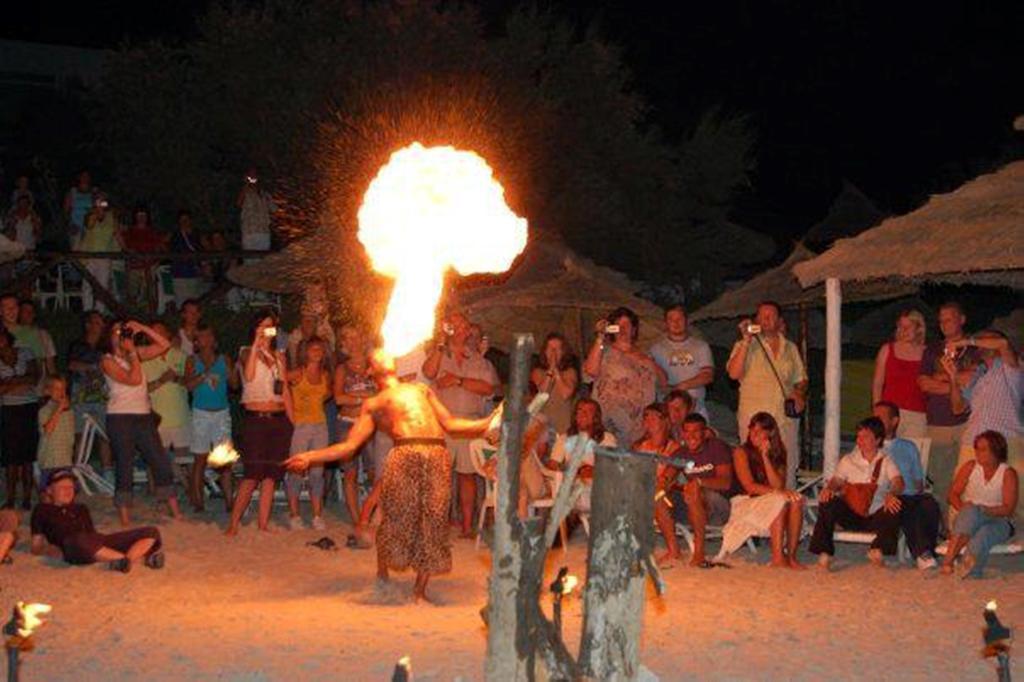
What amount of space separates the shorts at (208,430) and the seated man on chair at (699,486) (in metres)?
3.98

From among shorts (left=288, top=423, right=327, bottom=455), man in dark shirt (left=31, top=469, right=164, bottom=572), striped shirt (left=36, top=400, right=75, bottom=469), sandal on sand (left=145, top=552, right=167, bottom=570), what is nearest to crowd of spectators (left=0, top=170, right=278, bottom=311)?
striped shirt (left=36, top=400, right=75, bottom=469)

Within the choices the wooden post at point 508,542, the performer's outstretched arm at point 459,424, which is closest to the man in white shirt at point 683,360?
the performer's outstretched arm at point 459,424

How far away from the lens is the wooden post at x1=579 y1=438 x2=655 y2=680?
745cm

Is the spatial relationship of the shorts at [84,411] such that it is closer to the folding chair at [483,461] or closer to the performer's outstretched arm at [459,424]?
the folding chair at [483,461]

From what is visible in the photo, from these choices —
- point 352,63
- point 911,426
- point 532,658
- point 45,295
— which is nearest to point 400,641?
point 532,658

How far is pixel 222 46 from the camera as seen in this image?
75.3 feet

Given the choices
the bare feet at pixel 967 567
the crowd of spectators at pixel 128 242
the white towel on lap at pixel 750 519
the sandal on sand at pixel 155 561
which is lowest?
the sandal on sand at pixel 155 561

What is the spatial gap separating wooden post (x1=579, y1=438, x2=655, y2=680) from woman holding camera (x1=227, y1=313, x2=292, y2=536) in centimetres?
637

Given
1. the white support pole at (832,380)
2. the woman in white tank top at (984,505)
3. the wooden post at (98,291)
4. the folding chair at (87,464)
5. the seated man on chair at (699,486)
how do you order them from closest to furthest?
the woman in white tank top at (984,505) < the seated man on chair at (699,486) < the white support pole at (832,380) < the folding chair at (87,464) < the wooden post at (98,291)

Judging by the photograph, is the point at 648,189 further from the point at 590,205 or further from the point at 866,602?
the point at 866,602

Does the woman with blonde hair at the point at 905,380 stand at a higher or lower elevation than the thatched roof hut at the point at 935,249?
lower

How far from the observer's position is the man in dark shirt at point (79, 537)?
11.8 m

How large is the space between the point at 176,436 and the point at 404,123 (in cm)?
674

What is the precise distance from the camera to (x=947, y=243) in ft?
40.1
